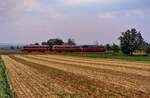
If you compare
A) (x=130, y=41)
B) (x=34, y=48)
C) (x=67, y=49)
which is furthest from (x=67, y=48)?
(x=130, y=41)

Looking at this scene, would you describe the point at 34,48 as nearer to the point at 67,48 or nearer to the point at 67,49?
the point at 67,48

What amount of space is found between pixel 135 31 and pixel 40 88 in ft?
417

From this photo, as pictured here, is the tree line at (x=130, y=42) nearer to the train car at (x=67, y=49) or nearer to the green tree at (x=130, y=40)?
the green tree at (x=130, y=40)

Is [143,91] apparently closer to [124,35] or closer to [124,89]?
[124,89]

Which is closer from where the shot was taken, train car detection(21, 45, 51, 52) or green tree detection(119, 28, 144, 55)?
green tree detection(119, 28, 144, 55)

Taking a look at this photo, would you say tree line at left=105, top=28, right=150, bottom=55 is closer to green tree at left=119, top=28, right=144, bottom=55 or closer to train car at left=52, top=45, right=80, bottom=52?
green tree at left=119, top=28, right=144, bottom=55

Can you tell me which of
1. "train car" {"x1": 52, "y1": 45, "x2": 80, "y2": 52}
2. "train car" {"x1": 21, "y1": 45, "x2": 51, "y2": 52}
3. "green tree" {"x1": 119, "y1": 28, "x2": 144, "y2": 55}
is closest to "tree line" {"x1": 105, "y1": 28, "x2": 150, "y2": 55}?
"green tree" {"x1": 119, "y1": 28, "x2": 144, "y2": 55}

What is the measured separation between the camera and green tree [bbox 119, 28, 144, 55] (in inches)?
5463

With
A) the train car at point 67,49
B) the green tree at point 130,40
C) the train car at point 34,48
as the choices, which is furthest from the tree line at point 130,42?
the train car at point 34,48

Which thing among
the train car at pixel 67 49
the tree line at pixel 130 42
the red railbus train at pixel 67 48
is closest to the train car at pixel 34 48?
the red railbus train at pixel 67 48

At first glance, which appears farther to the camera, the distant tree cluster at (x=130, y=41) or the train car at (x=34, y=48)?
the train car at (x=34, y=48)

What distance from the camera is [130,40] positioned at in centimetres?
14400

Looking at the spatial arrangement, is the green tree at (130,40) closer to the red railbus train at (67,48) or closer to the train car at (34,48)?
the red railbus train at (67,48)

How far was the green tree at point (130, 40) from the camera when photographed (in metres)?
139
